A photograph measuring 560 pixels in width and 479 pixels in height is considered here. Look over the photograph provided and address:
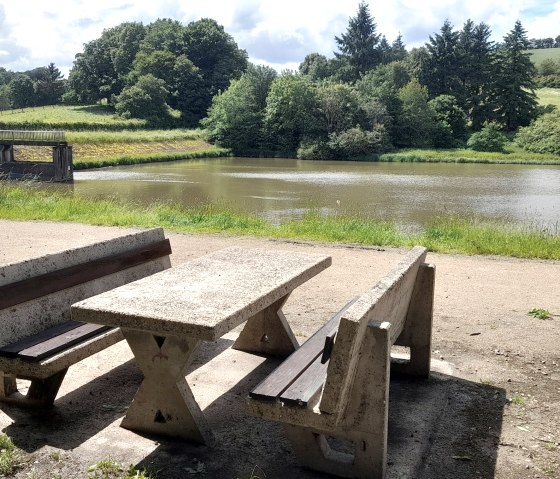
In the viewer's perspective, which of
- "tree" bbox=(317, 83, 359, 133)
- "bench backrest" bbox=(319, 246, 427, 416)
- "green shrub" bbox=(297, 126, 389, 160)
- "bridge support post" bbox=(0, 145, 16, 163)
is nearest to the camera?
"bench backrest" bbox=(319, 246, 427, 416)

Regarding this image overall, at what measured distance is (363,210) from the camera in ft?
72.5

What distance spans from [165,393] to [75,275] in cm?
124

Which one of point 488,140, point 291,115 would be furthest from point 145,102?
point 488,140

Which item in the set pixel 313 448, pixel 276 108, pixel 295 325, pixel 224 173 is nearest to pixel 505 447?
pixel 313 448

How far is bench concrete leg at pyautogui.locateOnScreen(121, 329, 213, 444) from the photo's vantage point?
328cm

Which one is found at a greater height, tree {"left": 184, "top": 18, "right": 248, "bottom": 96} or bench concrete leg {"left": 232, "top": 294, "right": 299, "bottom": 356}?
tree {"left": 184, "top": 18, "right": 248, "bottom": 96}

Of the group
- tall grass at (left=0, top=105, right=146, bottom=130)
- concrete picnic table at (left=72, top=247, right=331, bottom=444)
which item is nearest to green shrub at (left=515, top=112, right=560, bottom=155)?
tall grass at (left=0, top=105, right=146, bottom=130)

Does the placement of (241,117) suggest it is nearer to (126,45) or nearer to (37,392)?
(126,45)

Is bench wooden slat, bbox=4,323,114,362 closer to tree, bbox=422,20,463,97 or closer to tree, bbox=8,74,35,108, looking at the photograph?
tree, bbox=422,20,463,97

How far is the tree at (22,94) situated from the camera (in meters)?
108

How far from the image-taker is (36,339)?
149 inches

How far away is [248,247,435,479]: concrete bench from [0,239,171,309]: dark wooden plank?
1.63 meters

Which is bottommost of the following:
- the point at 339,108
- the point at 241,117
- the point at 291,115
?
the point at 241,117

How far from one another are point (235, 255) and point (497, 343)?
7.75ft
